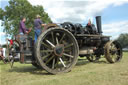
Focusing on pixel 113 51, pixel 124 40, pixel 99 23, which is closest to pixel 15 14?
pixel 99 23

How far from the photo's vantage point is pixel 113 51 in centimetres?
823

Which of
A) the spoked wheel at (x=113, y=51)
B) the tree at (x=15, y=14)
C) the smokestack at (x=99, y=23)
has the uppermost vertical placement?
the tree at (x=15, y=14)

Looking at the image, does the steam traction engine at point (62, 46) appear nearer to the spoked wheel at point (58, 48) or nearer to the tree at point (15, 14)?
the spoked wheel at point (58, 48)

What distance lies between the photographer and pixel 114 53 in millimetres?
8320

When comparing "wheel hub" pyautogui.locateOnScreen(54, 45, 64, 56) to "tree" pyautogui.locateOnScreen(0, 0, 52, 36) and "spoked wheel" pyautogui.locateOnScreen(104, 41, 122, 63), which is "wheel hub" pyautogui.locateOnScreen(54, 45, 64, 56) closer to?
"spoked wheel" pyautogui.locateOnScreen(104, 41, 122, 63)

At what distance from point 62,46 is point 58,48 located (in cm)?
20

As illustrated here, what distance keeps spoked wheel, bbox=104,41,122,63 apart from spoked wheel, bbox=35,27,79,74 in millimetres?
2611

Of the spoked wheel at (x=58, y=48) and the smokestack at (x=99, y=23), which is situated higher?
the smokestack at (x=99, y=23)

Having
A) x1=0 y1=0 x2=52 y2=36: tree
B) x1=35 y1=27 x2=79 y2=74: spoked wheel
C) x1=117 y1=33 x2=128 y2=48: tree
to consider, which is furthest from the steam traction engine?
x1=117 y1=33 x2=128 y2=48: tree

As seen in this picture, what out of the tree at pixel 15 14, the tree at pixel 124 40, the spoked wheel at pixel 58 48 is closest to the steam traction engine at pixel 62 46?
the spoked wheel at pixel 58 48

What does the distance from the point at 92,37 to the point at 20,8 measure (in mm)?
19533

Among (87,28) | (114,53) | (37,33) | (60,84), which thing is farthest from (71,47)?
(114,53)

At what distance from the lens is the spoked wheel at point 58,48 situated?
5.23 metres

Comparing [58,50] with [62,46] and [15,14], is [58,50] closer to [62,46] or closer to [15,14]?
[62,46]
